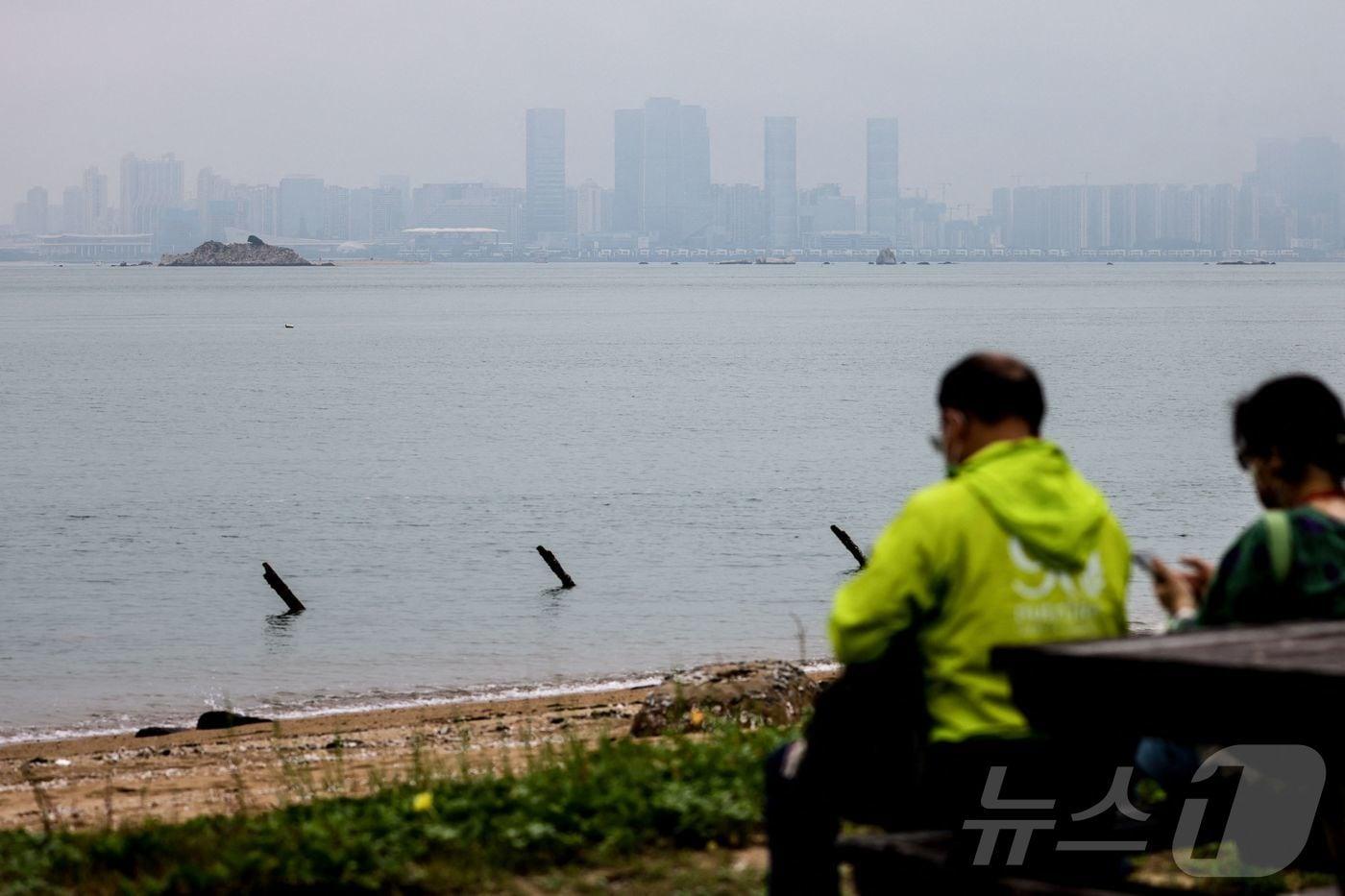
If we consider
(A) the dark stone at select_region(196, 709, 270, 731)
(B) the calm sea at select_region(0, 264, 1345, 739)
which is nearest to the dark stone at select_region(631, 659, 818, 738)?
(A) the dark stone at select_region(196, 709, 270, 731)

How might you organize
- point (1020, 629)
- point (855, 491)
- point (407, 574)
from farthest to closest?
point (855, 491) → point (407, 574) → point (1020, 629)

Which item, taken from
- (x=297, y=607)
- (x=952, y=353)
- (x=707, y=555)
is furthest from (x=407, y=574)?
(x=952, y=353)

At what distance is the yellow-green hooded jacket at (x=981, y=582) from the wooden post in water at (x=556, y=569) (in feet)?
72.6

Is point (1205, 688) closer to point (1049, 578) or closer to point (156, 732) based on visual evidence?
point (1049, 578)

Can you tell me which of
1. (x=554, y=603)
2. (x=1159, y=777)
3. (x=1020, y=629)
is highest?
(x=1020, y=629)

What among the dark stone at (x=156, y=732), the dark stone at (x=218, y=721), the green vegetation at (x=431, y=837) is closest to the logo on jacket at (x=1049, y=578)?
the green vegetation at (x=431, y=837)

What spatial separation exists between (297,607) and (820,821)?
2211 centimetres

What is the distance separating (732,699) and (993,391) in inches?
305

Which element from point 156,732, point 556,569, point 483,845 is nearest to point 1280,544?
point 483,845

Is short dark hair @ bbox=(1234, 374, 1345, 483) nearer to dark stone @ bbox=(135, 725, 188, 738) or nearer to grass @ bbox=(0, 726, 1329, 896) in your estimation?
grass @ bbox=(0, 726, 1329, 896)

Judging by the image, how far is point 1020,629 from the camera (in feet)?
13.6

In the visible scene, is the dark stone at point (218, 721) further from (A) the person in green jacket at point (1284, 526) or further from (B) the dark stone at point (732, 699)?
(A) the person in green jacket at point (1284, 526)

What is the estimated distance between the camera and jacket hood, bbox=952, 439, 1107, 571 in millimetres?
4125

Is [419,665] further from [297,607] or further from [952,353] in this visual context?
[952,353]
